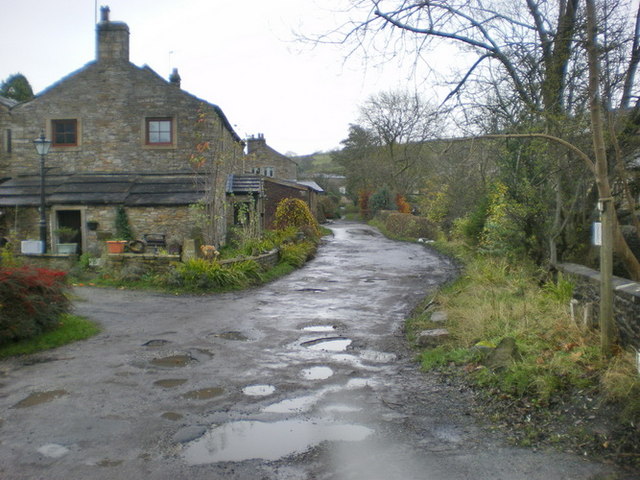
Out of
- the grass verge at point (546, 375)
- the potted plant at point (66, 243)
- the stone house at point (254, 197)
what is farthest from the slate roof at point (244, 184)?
the grass verge at point (546, 375)

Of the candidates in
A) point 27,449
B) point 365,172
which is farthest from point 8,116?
point 365,172

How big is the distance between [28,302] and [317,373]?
4.95 m

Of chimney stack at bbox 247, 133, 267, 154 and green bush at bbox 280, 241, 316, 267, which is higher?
chimney stack at bbox 247, 133, 267, 154

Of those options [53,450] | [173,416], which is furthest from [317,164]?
[53,450]

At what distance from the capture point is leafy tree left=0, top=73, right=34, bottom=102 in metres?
30.7

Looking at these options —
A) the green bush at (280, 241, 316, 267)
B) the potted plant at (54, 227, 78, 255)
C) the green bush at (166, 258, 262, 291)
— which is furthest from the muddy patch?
the potted plant at (54, 227, 78, 255)

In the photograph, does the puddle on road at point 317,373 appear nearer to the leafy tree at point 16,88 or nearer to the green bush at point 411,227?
the green bush at point 411,227

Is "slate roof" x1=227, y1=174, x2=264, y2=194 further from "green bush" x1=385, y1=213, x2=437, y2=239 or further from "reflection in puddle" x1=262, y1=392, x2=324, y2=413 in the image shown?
"reflection in puddle" x1=262, y1=392, x2=324, y2=413

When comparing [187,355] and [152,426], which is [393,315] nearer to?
[187,355]

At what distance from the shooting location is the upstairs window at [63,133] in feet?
69.9

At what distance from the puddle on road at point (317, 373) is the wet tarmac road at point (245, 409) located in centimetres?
3

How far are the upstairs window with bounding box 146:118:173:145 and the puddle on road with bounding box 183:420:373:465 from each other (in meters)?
17.8

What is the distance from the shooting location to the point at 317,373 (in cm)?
715

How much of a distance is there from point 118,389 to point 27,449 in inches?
66.9
